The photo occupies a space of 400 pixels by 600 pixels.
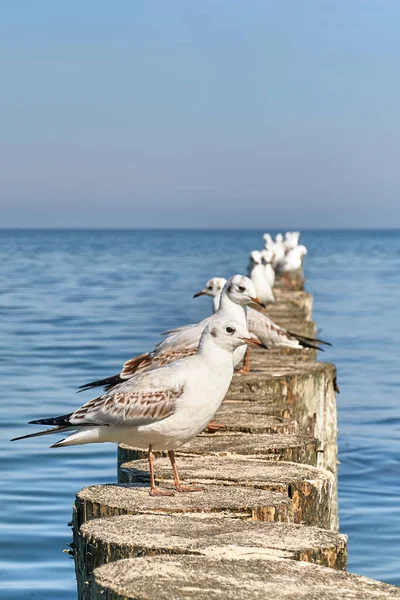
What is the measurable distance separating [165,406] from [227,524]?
1.00m

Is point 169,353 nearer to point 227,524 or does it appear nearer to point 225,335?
point 225,335

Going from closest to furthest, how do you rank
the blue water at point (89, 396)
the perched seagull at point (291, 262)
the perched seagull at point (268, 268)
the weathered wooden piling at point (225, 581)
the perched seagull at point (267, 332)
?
the weathered wooden piling at point (225, 581)
the blue water at point (89, 396)
the perched seagull at point (267, 332)
the perched seagull at point (268, 268)
the perched seagull at point (291, 262)

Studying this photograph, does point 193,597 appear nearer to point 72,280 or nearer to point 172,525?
point 172,525

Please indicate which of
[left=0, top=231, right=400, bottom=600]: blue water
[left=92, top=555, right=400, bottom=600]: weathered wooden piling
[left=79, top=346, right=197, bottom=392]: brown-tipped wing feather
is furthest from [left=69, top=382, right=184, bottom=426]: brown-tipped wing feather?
[left=0, top=231, right=400, bottom=600]: blue water

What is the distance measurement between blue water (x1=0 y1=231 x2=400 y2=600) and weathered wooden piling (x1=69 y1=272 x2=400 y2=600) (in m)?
2.19

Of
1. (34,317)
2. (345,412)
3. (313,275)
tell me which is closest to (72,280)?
(313,275)

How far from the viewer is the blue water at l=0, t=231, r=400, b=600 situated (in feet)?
27.8

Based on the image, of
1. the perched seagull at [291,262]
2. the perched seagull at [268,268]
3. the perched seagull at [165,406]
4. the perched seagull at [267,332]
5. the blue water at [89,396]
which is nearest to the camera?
the perched seagull at [165,406]

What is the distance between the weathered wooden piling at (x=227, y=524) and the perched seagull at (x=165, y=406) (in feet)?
0.70

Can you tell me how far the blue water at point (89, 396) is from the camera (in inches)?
333

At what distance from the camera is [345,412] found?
14.8m

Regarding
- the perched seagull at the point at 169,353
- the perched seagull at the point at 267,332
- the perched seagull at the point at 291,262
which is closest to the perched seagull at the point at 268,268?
the perched seagull at the point at 291,262

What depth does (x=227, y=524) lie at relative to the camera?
399 cm

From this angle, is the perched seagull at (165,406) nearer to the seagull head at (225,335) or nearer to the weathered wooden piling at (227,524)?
the seagull head at (225,335)
